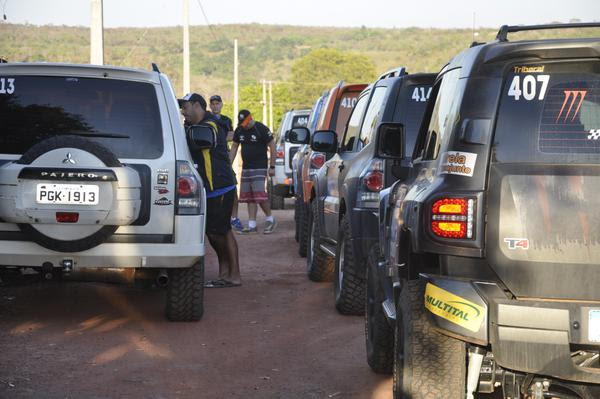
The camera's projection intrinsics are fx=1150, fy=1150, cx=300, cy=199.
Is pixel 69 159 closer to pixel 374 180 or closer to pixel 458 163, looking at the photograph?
pixel 374 180

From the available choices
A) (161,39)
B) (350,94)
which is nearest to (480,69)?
(350,94)

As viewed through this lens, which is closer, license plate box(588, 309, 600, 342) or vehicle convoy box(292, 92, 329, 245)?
license plate box(588, 309, 600, 342)

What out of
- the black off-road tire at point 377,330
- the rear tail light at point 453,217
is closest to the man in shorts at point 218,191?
the black off-road tire at point 377,330

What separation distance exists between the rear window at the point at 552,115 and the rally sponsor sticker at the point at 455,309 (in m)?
0.61

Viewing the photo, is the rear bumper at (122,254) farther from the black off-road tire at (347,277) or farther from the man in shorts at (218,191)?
the man in shorts at (218,191)

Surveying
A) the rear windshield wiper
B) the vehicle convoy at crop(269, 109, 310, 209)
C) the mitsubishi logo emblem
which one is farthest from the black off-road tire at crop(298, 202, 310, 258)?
the vehicle convoy at crop(269, 109, 310, 209)

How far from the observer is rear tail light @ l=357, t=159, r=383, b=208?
8492 mm


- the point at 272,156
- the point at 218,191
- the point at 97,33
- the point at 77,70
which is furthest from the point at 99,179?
the point at 97,33

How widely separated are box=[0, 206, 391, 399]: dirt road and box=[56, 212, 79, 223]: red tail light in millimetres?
847

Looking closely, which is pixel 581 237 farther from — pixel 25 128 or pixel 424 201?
pixel 25 128

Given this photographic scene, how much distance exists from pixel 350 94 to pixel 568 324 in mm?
8878

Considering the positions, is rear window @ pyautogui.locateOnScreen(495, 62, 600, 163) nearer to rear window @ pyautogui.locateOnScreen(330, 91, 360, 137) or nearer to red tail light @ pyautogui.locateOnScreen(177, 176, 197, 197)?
red tail light @ pyautogui.locateOnScreen(177, 176, 197, 197)

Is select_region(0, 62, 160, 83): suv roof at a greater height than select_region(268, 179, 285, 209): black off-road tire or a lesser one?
greater

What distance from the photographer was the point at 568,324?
456cm
